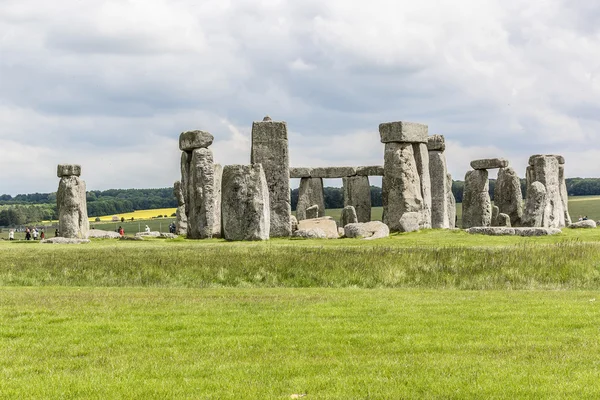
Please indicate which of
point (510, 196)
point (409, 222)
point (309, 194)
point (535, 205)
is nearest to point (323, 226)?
point (409, 222)

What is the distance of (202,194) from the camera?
2789 centimetres

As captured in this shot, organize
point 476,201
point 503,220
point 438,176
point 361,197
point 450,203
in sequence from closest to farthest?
point 503,220 → point 438,176 → point 476,201 → point 450,203 → point 361,197

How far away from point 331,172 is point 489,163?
27.2 feet

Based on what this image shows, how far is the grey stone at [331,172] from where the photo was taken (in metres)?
41.2

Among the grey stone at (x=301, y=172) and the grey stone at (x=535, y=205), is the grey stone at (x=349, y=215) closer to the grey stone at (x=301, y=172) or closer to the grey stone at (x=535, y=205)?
the grey stone at (x=301, y=172)

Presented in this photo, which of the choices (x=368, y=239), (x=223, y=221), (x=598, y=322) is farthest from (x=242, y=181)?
(x=598, y=322)

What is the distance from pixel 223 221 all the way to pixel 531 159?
14227mm

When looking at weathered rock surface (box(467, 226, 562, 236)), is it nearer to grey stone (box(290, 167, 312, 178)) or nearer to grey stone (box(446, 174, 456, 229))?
grey stone (box(446, 174, 456, 229))

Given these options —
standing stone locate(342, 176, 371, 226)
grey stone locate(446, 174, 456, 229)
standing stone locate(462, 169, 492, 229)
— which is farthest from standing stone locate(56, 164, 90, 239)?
standing stone locate(462, 169, 492, 229)

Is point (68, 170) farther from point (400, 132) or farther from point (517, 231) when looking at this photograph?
point (517, 231)

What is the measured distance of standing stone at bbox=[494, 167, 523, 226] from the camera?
35344mm

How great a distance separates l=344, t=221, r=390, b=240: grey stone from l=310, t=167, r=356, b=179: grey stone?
14.4 meters

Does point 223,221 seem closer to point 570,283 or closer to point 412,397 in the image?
point 570,283

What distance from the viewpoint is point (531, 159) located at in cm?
3325
